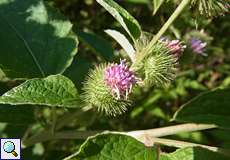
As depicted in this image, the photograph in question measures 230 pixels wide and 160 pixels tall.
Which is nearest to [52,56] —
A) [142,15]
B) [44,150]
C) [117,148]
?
[117,148]

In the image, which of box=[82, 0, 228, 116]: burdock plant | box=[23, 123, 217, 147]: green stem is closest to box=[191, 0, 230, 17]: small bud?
box=[82, 0, 228, 116]: burdock plant

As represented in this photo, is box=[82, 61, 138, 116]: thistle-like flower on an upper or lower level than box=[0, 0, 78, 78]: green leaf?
lower

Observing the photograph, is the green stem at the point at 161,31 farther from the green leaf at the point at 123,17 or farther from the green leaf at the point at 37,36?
the green leaf at the point at 37,36

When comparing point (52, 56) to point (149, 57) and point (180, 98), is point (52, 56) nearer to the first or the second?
point (149, 57)

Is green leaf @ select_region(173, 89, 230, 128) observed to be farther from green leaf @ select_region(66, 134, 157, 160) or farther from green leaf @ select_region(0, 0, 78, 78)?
green leaf @ select_region(0, 0, 78, 78)

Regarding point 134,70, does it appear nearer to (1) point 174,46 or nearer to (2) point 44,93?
(1) point 174,46

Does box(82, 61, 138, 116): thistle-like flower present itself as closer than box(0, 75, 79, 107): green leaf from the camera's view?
No
